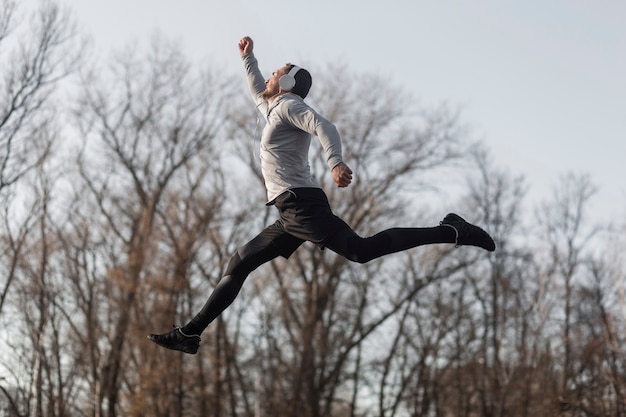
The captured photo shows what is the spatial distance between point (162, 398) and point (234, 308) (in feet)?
23.8

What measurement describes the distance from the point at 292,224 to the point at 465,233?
1.18 m

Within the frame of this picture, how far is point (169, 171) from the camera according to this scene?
2523cm

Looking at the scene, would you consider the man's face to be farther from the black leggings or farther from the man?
the black leggings

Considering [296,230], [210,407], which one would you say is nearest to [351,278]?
[210,407]

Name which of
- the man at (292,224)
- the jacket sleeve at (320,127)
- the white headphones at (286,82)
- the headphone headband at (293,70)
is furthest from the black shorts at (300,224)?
the headphone headband at (293,70)

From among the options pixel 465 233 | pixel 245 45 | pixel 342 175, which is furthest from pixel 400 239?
pixel 245 45

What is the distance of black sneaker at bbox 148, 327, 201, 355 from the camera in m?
5.02

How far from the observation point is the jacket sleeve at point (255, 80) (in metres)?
5.39

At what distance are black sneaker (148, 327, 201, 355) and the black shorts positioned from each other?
0.64 meters

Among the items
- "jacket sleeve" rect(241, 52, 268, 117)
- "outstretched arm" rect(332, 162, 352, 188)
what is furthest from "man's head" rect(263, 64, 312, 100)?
"outstretched arm" rect(332, 162, 352, 188)

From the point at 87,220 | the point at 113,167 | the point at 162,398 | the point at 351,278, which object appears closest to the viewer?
the point at 162,398

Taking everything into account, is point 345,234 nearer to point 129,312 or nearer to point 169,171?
point 129,312

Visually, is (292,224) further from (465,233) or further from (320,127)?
(465,233)

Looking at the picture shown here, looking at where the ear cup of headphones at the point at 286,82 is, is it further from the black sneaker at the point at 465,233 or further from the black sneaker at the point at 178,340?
the black sneaker at the point at 178,340
